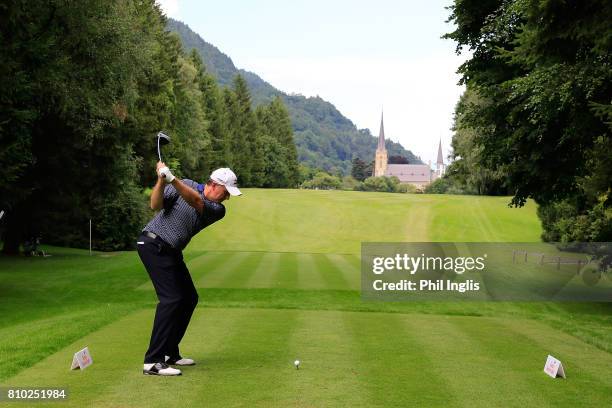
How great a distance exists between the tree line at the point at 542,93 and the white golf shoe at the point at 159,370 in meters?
7.00

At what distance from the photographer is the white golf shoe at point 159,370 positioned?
7602 millimetres

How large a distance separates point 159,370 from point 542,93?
10.3 m

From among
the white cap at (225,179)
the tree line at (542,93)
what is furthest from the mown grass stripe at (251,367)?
the tree line at (542,93)

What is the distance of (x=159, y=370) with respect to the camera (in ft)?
25.0

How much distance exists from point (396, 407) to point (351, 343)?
352cm

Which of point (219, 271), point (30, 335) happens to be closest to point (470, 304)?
point (219, 271)

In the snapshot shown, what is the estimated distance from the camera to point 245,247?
6212 centimetres

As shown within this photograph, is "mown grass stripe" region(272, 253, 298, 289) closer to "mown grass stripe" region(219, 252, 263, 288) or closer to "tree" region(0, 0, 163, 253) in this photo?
"mown grass stripe" region(219, 252, 263, 288)

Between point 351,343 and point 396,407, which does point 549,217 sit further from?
point 396,407

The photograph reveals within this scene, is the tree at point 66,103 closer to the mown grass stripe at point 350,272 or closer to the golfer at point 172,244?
the mown grass stripe at point 350,272

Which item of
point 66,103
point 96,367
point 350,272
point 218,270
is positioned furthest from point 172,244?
point 66,103

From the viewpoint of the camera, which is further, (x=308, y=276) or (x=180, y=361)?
(x=308, y=276)

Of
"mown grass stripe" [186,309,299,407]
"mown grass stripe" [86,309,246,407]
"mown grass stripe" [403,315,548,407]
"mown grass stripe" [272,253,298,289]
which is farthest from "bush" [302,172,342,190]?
"mown grass stripe" [86,309,246,407]

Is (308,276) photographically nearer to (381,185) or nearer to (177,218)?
(177,218)
